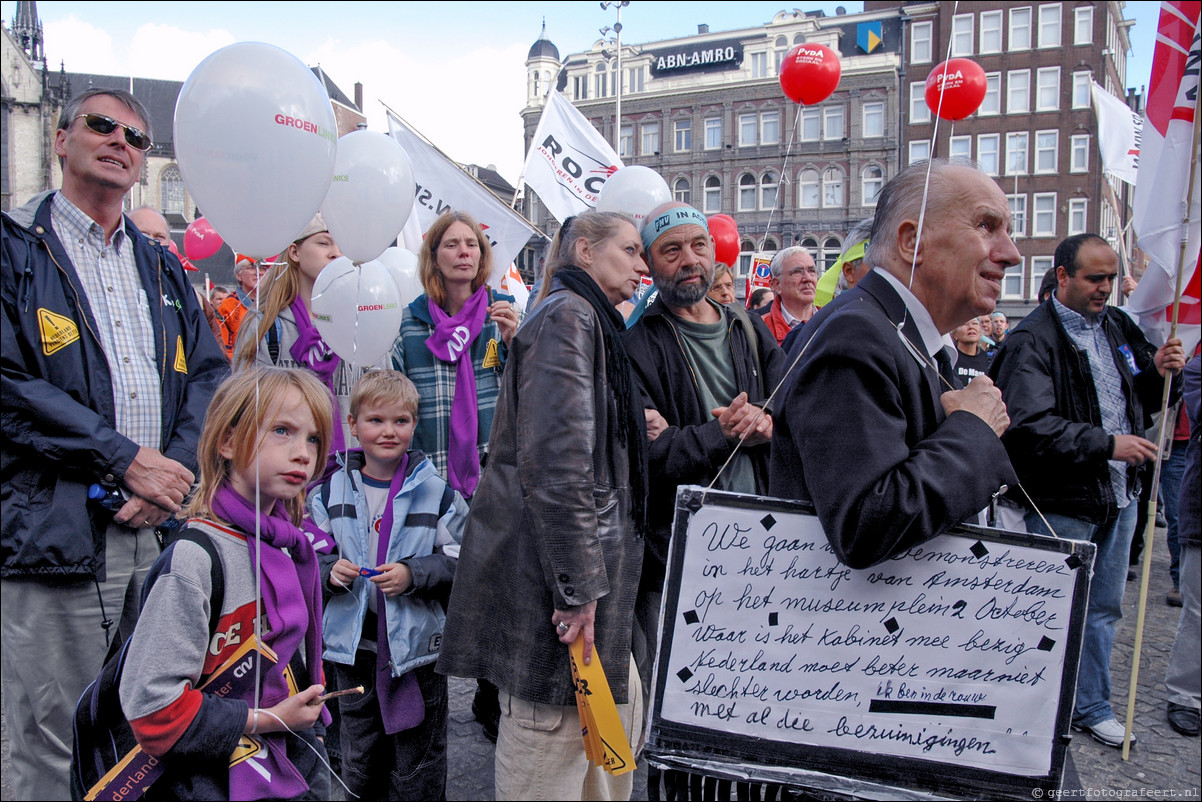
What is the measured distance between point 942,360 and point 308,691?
169 cm

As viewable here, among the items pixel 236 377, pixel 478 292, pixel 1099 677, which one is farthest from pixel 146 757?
pixel 1099 677

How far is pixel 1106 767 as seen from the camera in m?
3.51

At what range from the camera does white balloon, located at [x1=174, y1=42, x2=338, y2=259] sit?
2305 mm

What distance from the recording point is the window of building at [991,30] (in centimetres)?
3862

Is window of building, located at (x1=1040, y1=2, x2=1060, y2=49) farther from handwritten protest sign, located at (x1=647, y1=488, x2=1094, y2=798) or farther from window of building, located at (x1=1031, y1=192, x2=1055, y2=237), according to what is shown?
handwritten protest sign, located at (x1=647, y1=488, x2=1094, y2=798)

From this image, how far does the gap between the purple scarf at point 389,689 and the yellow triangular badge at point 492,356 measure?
114cm

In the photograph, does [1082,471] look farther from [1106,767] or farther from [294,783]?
[294,783]

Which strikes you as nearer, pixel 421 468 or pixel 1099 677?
pixel 421 468

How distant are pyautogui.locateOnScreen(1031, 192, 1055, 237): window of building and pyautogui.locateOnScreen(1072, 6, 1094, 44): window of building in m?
6.94

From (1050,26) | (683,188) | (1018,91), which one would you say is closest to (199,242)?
(683,188)

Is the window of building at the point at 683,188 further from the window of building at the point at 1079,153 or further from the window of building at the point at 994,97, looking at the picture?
the window of building at the point at 1079,153

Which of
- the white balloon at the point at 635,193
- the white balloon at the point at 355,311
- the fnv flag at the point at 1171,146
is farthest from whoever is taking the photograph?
the white balloon at the point at 635,193

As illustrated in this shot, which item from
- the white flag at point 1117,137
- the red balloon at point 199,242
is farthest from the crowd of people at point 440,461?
the red balloon at point 199,242

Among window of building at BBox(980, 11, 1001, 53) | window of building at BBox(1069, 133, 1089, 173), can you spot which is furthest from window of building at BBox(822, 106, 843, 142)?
window of building at BBox(1069, 133, 1089, 173)
